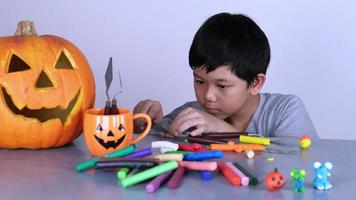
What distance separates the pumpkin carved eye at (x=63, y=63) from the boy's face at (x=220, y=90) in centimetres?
38

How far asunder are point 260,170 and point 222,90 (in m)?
0.48

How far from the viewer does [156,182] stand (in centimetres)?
51

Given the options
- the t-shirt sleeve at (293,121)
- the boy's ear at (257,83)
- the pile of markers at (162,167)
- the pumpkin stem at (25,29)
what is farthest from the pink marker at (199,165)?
the boy's ear at (257,83)

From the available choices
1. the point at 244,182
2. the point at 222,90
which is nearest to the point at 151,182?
the point at 244,182

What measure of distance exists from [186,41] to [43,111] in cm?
91

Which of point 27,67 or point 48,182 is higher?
point 27,67

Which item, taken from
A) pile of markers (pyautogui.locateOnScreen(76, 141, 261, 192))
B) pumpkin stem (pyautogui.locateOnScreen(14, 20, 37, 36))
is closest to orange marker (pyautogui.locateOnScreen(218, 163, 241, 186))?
pile of markers (pyautogui.locateOnScreen(76, 141, 261, 192))

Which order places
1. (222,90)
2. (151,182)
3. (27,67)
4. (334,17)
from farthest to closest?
1. (334,17)
2. (222,90)
3. (27,67)
4. (151,182)

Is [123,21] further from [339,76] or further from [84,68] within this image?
[84,68]

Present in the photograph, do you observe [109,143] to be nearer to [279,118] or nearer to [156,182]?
[156,182]

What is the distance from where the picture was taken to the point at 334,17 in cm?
147

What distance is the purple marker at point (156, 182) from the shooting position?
0.50 meters

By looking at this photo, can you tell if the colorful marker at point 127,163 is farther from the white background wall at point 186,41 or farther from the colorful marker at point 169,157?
the white background wall at point 186,41

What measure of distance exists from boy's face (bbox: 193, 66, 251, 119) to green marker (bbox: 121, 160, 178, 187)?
1.64ft
